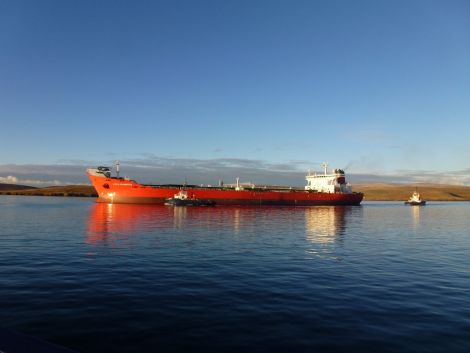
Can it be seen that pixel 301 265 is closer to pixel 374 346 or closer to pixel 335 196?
pixel 374 346

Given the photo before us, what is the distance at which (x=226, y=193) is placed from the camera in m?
88.2

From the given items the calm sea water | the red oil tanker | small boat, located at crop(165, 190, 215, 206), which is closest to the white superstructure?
the red oil tanker

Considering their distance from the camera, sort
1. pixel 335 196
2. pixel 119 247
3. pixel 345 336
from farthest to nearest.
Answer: pixel 335 196 → pixel 119 247 → pixel 345 336

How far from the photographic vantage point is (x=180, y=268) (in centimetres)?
1783

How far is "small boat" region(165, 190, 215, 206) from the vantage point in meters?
79.9

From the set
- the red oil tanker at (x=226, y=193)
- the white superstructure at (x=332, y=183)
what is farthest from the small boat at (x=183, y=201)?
the white superstructure at (x=332, y=183)

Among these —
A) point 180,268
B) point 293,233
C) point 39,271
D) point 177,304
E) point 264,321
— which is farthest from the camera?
point 293,233

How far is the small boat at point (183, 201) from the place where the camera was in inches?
3145

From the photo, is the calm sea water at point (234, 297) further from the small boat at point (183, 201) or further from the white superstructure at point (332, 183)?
the white superstructure at point (332, 183)

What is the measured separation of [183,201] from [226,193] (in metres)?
12.7

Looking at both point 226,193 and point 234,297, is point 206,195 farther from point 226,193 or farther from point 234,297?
point 234,297

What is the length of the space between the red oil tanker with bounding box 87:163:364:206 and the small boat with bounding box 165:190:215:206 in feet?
1.67

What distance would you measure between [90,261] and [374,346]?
15.7 m

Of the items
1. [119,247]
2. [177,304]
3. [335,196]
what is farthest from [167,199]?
[177,304]
